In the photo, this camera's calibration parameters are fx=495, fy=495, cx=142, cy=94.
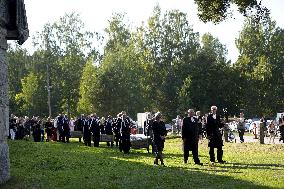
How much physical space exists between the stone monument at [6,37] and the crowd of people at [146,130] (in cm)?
663

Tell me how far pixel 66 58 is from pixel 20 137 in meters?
36.4

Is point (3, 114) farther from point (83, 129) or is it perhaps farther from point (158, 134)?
point (83, 129)

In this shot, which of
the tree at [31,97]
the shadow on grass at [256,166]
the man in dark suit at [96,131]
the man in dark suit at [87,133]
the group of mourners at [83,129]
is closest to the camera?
the shadow on grass at [256,166]

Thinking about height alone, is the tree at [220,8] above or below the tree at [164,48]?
below

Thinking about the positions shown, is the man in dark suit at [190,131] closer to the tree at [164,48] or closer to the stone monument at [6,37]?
the stone monument at [6,37]

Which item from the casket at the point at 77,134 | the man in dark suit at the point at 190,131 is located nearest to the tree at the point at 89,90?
the casket at the point at 77,134

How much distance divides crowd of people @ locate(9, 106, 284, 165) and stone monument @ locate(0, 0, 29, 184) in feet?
21.7

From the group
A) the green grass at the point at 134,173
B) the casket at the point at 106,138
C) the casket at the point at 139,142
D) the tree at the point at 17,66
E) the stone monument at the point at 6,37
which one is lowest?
the green grass at the point at 134,173

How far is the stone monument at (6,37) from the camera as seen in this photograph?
570 inches

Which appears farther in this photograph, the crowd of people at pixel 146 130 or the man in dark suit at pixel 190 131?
the man in dark suit at pixel 190 131

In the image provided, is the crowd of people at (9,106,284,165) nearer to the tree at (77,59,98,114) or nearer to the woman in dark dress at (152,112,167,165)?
the woman in dark dress at (152,112,167,165)

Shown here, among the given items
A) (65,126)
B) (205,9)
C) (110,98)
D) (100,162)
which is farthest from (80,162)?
(110,98)

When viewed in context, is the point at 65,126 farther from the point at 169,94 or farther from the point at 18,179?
the point at 169,94

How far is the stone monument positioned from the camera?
1448 cm
